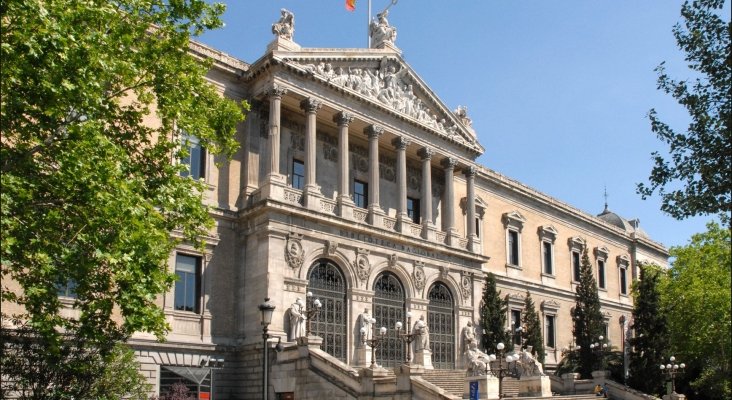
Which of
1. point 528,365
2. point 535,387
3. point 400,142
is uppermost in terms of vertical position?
point 400,142

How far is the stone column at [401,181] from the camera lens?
32688 mm

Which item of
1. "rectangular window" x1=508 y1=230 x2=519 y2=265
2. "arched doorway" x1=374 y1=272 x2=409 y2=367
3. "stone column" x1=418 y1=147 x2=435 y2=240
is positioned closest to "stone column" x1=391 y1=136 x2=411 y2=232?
"stone column" x1=418 y1=147 x2=435 y2=240

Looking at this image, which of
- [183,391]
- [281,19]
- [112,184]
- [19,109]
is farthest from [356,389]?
[281,19]

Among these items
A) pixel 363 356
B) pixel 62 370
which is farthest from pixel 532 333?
pixel 62 370

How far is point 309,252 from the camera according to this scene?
28.6 metres

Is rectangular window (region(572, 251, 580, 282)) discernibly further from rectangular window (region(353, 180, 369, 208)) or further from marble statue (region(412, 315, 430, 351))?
rectangular window (region(353, 180, 369, 208))

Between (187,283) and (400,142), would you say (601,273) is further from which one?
(187,283)

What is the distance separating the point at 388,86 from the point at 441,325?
1059 cm

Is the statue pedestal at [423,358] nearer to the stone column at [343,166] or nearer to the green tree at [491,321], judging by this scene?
the green tree at [491,321]

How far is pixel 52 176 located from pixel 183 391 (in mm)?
9378

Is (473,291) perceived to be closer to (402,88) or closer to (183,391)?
(402,88)

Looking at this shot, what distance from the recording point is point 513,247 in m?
44.4

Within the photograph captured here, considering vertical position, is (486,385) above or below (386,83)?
below

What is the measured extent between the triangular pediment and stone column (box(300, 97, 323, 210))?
104cm
